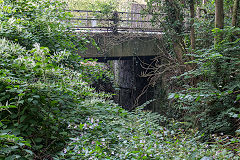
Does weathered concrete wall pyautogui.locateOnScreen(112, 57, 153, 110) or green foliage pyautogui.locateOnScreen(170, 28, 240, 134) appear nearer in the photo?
green foliage pyautogui.locateOnScreen(170, 28, 240, 134)

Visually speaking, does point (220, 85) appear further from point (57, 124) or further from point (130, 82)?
point (130, 82)

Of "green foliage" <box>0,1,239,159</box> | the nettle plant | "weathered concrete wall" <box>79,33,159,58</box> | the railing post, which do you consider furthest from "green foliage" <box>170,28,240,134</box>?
the railing post

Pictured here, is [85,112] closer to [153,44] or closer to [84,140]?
[84,140]

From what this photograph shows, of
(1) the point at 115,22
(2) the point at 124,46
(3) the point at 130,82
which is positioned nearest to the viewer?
(2) the point at 124,46

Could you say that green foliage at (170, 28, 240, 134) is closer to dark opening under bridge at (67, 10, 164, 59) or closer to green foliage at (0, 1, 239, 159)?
green foliage at (0, 1, 239, 159)

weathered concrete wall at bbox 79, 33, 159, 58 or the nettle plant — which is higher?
weathered concrete wall at bbox 79, 33, 159, 58

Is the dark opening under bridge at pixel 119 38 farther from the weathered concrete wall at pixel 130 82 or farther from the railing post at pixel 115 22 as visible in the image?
the weathered concrete wall at pixel 130 82

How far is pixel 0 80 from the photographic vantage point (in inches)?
97.0

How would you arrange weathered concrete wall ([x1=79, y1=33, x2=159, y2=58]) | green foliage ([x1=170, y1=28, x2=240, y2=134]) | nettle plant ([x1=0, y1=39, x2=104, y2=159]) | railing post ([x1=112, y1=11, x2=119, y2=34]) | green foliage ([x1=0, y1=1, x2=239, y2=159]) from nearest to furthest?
green foliage ([x1=0, y1=1, x2=239, y2=159]) < nettle plant ([x1=0, y1=39, x2=104, y2=159]) < green foliage ([x1=170, y1=28, x2=240, y2=134]) < weathered concrete wall ([x1=79, y1=33, x2=159, y2=58]) < railing post ([x1=112, y1=11, x2=119, y2=34])

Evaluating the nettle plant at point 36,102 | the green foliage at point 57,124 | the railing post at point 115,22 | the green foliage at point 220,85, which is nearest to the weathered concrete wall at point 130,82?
the railing post at point 115,22

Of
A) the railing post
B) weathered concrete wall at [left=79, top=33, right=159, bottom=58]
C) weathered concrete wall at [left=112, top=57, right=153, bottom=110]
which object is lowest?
weathered concrete wall at [left=112, top=57, right=153, bottom=110]

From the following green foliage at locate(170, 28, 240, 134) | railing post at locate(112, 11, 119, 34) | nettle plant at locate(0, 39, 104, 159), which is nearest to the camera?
nettle plant at locate(0, 39, 104, 159)

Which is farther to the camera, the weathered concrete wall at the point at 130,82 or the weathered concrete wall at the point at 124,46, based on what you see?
the weathered concrete wall at the point at 130,82

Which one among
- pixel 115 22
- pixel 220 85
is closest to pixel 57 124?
pixel 220 85
